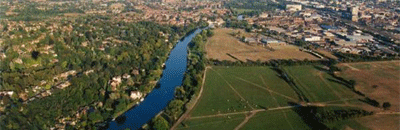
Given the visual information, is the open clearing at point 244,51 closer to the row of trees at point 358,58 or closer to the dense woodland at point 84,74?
the row of trees at point 358,58

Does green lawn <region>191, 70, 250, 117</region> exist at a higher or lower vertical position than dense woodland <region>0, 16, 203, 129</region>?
lower

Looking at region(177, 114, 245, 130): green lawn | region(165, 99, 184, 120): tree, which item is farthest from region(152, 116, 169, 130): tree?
region(165, 99, 184, 120): tree

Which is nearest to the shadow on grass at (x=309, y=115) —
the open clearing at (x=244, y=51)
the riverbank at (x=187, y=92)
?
the riverbank at (x=187, y=92)

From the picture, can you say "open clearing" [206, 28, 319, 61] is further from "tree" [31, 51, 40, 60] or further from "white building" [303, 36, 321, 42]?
"tree" [31, 51, 40, 60]

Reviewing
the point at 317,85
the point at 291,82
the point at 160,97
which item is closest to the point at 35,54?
the point at 160,97

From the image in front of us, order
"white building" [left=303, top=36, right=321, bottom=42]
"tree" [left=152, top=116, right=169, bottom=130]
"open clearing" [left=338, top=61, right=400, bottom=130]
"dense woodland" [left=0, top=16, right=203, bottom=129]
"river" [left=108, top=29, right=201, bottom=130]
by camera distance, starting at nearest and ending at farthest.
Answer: "tree" [left=152, top=116, right=169, bottom=130] → "open clearing" [left=338, top=61, right=400, bottom=130] → "dense woodland" [left=0, top=16, right=203, bottom=129] → "river" [left=108, top=29, right=201, bottom=130] → "white building" [left=303, top=36, right=321, bottom=42]

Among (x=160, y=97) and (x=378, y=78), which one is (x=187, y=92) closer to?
(x=160, y=97)

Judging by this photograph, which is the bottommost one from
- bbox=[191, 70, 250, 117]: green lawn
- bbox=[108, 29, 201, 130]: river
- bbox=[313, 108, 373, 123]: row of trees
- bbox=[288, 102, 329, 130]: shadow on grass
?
bbox=[108, 29, 201, 130]: river
